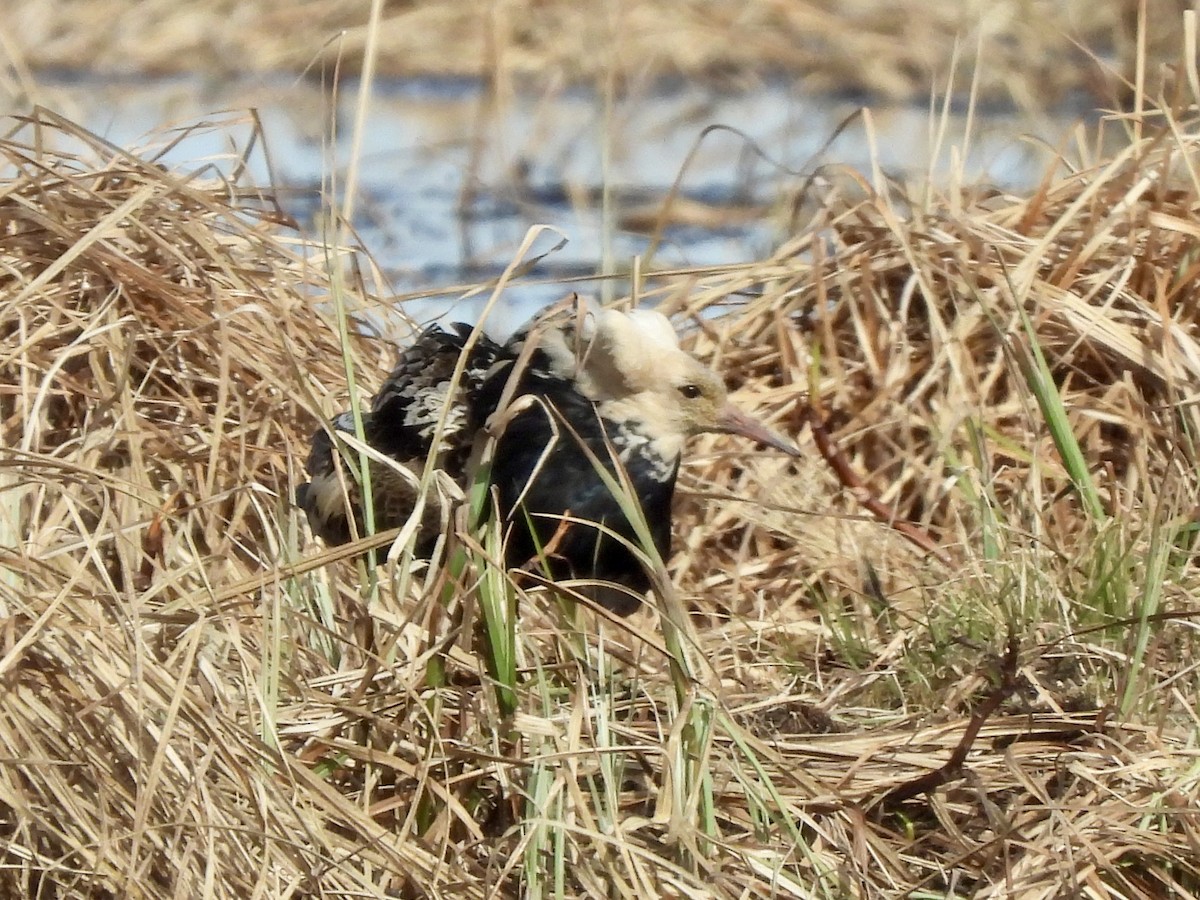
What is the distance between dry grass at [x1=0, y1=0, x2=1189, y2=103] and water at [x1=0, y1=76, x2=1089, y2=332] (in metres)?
0.16

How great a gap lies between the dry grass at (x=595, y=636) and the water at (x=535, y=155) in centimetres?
58

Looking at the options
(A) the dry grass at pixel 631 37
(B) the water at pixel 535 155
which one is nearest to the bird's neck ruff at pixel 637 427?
(B) the water at pixel 535 155

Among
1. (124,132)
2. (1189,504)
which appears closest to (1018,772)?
(1189,504)

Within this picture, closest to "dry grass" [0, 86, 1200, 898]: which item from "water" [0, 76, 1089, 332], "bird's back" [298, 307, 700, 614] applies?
"bird's back" [298, 307, 700, 614]

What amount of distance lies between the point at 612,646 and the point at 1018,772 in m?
0.51

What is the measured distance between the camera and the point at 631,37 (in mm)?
5523

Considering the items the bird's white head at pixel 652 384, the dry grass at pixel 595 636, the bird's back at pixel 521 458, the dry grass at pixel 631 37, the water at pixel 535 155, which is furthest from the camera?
the dry grass at pixel 631 37

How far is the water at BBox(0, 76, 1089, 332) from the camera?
3793mm

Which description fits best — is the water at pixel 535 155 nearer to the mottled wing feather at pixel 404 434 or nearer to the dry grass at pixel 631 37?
the dry grass at pixel 631 37

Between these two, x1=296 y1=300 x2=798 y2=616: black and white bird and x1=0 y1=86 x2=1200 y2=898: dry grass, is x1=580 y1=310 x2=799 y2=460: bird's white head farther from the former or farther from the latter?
x1=0 y1=86 x2=1200 y2=898: dry grass

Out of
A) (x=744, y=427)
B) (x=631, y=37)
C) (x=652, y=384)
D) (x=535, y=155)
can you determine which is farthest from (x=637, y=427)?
(x=631, y=37)

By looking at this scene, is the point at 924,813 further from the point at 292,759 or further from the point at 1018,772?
the point at 292,759

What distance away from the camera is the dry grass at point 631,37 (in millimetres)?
5379

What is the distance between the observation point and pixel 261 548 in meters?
2.28
